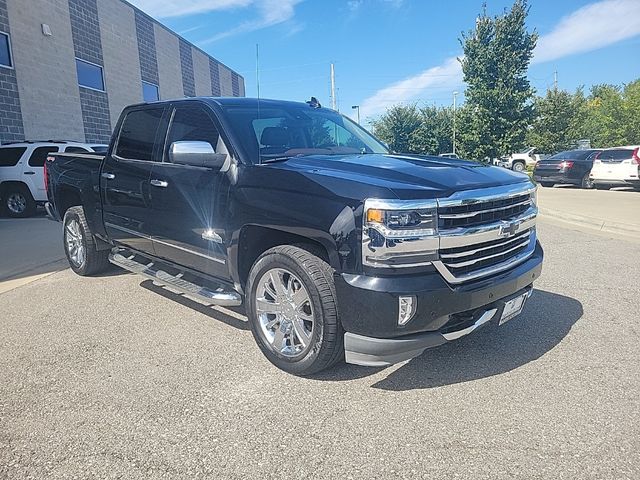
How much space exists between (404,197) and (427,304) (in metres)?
0.62

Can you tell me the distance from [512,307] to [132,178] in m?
3.50

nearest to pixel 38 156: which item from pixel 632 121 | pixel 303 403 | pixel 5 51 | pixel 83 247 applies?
pixel 5 51

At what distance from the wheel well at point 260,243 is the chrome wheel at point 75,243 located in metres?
3.14

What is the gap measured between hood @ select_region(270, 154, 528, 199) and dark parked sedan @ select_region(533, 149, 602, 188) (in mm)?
16074

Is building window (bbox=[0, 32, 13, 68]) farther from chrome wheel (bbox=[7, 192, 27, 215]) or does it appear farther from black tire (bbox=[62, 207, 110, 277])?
black tire (bbox=[62, 207, 110, 277])

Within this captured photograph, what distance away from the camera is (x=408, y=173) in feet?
10.3

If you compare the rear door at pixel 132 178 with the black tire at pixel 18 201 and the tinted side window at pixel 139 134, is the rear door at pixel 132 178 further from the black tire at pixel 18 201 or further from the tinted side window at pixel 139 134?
the black tire at pixel 18 201

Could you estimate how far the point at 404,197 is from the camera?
2.75 m

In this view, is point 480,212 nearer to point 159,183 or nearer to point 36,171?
point 159,183

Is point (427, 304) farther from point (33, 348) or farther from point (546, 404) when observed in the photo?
point (33, 348)

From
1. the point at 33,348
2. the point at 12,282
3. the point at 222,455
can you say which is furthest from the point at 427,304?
the point at 12,282

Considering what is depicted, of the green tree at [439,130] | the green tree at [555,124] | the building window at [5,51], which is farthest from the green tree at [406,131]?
the building window at [5,51]

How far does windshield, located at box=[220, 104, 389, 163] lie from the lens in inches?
148

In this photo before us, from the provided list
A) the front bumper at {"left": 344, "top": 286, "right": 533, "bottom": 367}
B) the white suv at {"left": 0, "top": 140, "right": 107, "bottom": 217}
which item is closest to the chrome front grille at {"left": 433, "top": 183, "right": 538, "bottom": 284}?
the front bumper at {"left": 344, "top": 286, "right": 533, "bottom": 367}
